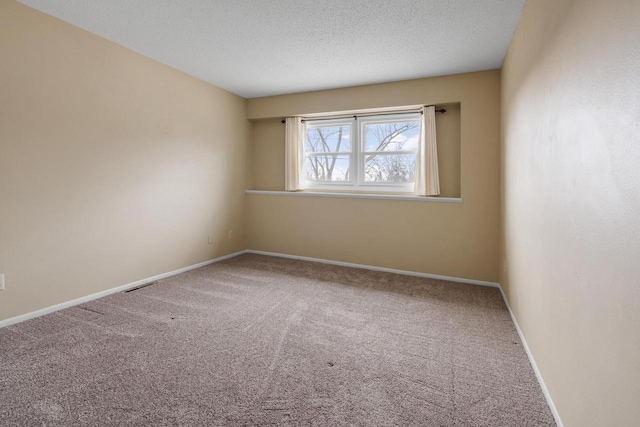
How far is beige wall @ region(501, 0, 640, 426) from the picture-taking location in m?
0.92

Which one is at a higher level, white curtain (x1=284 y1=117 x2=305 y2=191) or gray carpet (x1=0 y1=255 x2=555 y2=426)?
white curtain (x1=284 y1=117 x2=305 y2=191)

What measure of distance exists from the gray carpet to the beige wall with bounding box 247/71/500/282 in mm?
720

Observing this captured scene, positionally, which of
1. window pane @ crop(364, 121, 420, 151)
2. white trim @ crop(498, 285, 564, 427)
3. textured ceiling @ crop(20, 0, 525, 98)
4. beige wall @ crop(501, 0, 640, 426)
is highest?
textured ceiling @ crop(20, 0, 525, 98)

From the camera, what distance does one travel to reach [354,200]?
4.32 meters

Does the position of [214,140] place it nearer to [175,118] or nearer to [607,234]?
[175,118]

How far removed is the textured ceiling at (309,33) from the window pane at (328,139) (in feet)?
3.16

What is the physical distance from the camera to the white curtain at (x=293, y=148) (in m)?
4.70

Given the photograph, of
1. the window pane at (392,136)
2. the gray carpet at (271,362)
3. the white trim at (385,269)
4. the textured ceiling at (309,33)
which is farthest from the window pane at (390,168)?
the gray carpet at (271,362)

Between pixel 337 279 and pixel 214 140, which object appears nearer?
pixel 337 279

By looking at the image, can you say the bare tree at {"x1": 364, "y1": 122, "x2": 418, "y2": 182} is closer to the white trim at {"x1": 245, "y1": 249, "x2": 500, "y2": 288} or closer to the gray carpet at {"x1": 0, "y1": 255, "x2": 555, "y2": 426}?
the white trim at {"x1": 245, "y1": 249, "x2": 500, "y2": 288}

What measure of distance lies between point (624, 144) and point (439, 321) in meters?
2.03

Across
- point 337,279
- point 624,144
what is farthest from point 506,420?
point 337,279

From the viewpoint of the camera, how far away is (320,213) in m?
4.56

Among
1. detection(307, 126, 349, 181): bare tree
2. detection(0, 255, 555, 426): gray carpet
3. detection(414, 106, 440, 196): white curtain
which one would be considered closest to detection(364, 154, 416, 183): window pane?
detection(414, 106, 440, 196): white curtain
